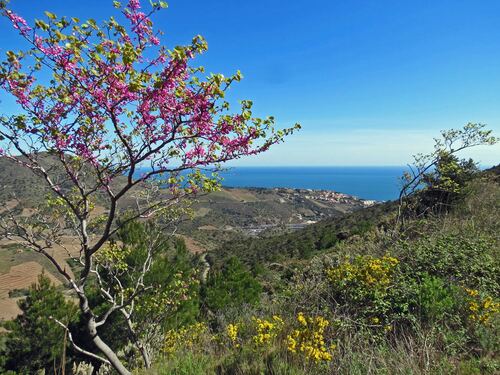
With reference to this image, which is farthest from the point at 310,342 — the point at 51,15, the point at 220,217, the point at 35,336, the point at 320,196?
the point at 320,196

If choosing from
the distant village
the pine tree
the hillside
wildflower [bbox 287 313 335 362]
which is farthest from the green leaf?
the distant village

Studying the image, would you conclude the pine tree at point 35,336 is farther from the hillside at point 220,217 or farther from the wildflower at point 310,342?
the wildflower at point 310,342

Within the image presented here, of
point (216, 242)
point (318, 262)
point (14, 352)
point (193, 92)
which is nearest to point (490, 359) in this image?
point (318, 262)

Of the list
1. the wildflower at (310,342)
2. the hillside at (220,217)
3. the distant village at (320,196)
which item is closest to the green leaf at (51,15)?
the hillside at (220,217)

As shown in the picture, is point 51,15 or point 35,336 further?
point 35,336

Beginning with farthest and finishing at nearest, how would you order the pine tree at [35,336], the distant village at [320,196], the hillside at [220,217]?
1. the distant village at [320,196]
2. the hillside at [220,217]
3. the pine tree at [35,336]

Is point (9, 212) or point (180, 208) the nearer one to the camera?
point (9, 212)

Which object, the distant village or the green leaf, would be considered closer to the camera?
the green leaf

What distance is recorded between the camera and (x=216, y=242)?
86.8 m

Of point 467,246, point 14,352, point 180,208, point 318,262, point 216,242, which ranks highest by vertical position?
point 180,208

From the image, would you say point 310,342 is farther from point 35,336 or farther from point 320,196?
point 320,196

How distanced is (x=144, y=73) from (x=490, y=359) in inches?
200

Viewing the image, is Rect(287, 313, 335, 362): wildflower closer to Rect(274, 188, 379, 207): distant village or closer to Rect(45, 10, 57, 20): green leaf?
Rect(45, 10, 57, 20): green leaf

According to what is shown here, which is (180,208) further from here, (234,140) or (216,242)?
(216,242)
